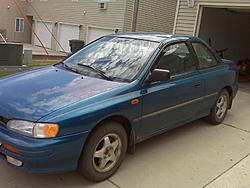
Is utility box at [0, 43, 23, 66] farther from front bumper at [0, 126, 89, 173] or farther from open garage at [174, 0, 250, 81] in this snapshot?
front bumper at [0, 126, 89, 173]

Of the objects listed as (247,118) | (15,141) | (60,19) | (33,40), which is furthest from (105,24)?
(15,141)

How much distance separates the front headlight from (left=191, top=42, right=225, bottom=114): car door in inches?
106

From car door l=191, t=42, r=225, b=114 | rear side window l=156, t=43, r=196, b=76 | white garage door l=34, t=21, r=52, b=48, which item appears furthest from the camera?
white garage door l=34, t=21, r=52, b=48

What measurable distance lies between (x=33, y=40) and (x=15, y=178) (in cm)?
2147

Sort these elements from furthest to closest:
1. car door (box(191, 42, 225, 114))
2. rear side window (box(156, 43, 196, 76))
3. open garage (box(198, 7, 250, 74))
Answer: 1. open garage (box(198, 7, 250, 74))
2. car door (box(191, 42, 225, 114))
3. rear side window (box(156, 43, 196, 76))

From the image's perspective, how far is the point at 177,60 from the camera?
3.97 meters

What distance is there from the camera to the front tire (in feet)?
9.27

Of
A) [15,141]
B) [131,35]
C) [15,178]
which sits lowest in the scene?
[15,178]

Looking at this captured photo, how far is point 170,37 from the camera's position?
159 inches

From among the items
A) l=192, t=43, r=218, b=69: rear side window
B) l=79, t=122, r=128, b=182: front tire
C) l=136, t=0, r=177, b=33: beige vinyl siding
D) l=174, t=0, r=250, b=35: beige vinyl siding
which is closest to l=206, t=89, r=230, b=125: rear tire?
l=192, t=43, r=218, b=69: rear side window

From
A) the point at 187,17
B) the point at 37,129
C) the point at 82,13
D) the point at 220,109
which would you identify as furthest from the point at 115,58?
the point at 82,13

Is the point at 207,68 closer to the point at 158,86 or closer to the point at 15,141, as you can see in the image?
the point at 158,86

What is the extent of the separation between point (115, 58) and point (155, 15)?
13722mm

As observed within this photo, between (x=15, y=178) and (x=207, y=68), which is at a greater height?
(x=207, y=68)
